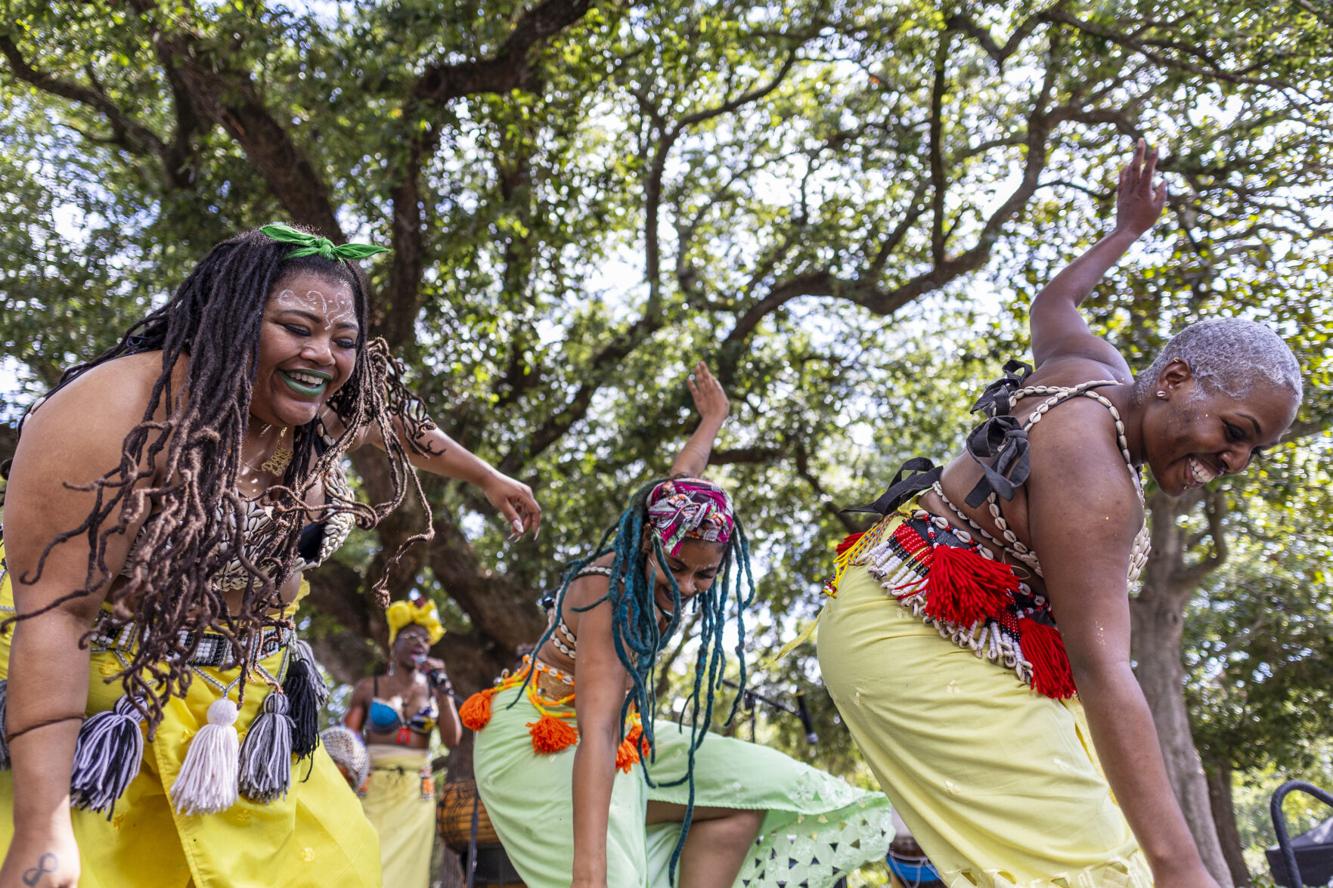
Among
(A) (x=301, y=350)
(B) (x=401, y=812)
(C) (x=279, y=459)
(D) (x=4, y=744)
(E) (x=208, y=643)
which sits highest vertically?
(A) (x=301, y=350)

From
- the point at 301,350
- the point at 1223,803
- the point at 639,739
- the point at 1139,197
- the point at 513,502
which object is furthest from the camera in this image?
the point at 1223,803

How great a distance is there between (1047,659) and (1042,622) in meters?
0.12

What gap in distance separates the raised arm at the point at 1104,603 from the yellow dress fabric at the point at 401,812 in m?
5.08

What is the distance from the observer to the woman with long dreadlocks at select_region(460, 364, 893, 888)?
345cm

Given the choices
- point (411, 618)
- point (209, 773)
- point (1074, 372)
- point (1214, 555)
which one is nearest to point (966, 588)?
point (1074, 372)

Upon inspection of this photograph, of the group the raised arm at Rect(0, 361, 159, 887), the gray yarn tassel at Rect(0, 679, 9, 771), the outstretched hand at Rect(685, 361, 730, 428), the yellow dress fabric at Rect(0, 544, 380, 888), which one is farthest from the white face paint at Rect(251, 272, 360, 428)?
the outstretched hand at Rect(685, 361, 730, 428)

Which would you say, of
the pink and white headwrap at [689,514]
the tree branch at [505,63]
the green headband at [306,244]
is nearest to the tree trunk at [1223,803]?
the tree branch at [505,63]

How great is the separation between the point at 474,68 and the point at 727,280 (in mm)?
3650

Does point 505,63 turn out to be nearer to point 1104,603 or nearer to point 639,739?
point 639,739

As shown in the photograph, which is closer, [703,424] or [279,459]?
[279,459]

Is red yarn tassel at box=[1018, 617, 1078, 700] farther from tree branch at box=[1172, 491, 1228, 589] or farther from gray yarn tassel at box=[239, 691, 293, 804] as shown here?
tree branch at box=[1172, 491, 1228, 589]

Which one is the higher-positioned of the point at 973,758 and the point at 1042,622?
the point at 1042,622

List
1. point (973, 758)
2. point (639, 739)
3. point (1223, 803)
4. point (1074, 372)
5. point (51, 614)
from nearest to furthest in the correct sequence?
point (51, 614) → point (973, 758) → point (1074, 372) → point (639, 739) → point (1223, 803)

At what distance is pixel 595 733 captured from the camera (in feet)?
10.3
